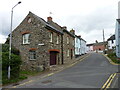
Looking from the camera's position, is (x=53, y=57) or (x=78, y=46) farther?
(x=78, y=46)

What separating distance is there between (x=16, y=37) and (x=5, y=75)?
11.4 metres

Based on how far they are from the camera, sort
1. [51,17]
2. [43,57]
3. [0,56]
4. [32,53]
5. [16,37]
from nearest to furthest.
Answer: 1. [0,56]
2. [43,57]
3. [32,53]
4. [16,37]
5. [51,17]

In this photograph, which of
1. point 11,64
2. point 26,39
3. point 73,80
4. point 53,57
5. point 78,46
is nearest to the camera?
point 73,80

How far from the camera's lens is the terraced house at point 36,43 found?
19.3 meters

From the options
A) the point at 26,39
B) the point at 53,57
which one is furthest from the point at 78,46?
the point at 26,39

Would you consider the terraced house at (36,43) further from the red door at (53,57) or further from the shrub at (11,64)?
the shrub at (11,64)

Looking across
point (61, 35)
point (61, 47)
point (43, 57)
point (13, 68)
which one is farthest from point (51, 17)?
point (13, 68)

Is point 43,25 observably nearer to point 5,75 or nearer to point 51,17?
point 51,17

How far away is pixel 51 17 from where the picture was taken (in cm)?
2694

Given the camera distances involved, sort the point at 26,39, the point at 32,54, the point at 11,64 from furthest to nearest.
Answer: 1. the point at 26,39
2. the point at 32,54
3. the point at 11,64

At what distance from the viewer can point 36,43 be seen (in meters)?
20.0

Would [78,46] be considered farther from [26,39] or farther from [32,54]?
[32,54]

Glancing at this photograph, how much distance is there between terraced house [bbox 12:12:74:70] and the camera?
760 inches

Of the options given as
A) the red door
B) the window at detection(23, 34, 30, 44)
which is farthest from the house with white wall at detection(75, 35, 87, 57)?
the window at detection(23, 34, 30, 44)
